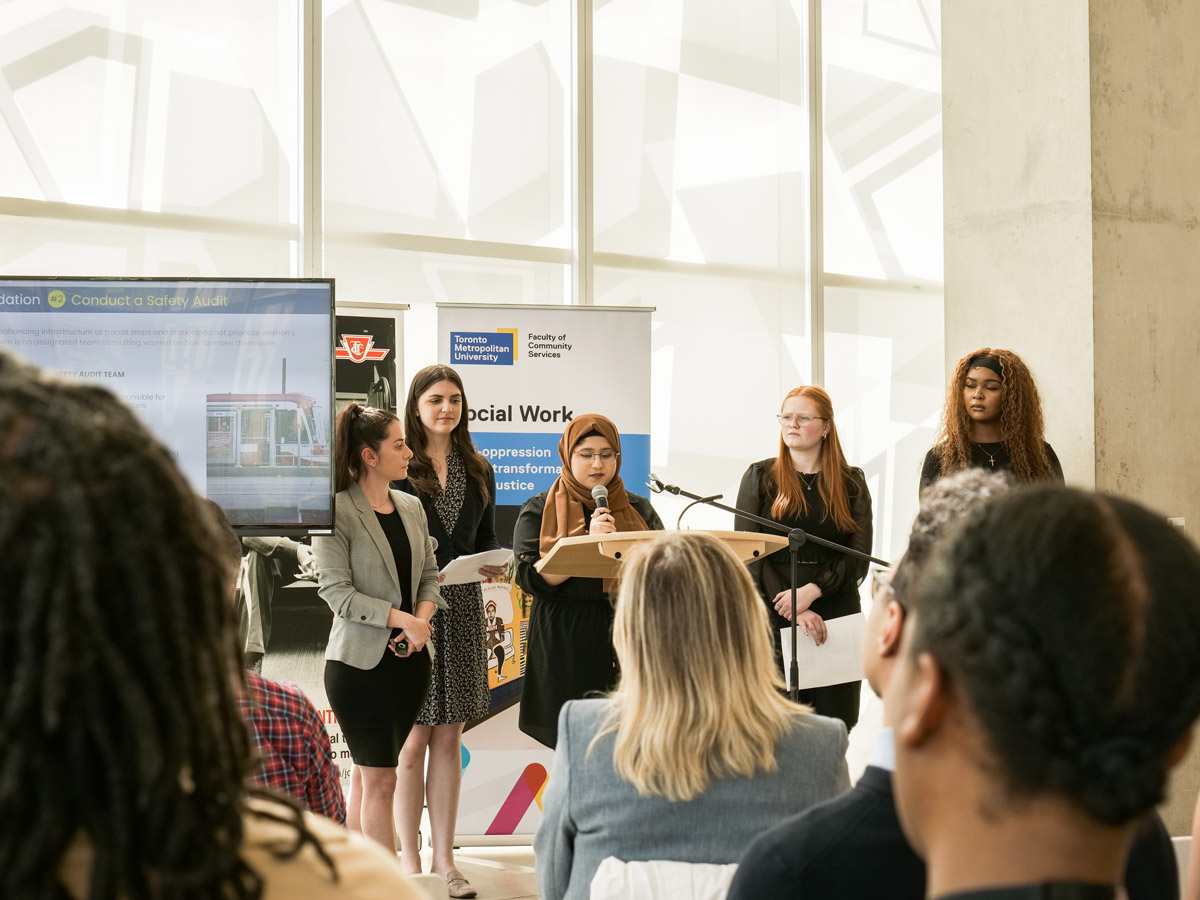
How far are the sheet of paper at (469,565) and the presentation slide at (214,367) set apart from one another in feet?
3.25

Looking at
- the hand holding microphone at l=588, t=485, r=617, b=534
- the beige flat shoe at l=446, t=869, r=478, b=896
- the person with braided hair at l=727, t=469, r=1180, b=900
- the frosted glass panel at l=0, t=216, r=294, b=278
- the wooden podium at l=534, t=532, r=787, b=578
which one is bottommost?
the beige flat shoe at l=446, t=869, r=478, b=896

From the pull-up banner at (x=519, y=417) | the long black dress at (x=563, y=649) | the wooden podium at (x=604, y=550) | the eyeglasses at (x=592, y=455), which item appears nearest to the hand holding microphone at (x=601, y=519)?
the wooden podium at (x=604, y=550)

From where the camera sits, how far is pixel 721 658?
79.6 inches

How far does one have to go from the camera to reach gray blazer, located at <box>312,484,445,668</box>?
391 cm

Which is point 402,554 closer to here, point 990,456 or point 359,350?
point 359,350

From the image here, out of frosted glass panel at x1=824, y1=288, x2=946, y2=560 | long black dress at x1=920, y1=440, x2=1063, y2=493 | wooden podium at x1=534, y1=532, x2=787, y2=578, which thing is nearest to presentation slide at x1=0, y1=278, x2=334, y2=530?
wooden podium at x1=534, y1=532, x2=787, y2=578

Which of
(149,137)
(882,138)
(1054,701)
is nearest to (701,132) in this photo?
(882,138)

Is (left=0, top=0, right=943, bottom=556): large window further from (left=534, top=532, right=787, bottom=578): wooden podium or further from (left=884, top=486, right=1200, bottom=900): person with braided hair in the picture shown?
(left=884, top=486, right=1200, bottom=900): person with braided hair

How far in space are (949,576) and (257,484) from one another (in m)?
2.87

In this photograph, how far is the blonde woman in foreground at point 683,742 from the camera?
1.89 metres

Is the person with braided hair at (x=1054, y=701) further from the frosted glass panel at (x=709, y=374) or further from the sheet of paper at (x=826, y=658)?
the frosted glass panel at (x=709, y=374)

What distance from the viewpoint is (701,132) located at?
261 inches

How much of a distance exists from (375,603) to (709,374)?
3.17 meters

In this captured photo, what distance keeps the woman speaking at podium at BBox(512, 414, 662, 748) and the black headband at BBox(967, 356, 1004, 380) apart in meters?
1.54
